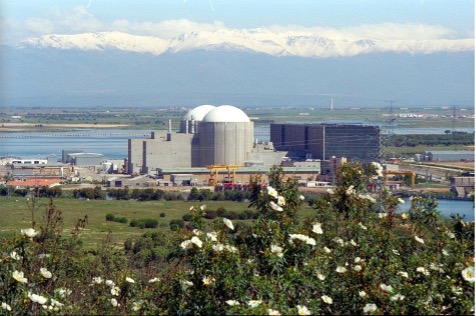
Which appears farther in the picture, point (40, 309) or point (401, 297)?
point (40, 309)

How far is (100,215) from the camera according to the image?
51.7 ft

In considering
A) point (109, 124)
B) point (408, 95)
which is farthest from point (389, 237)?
point (109, 124)

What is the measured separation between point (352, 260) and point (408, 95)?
14788 millimetres

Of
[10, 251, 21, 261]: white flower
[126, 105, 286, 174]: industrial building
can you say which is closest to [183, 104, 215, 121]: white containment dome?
[126, 105, 286, 174]: industrial building

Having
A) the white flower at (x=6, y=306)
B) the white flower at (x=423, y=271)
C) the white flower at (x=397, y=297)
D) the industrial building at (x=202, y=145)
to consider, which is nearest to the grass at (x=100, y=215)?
the white flower at (x=423, y=271)

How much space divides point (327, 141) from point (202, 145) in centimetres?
759

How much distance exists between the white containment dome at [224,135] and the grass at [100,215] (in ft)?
32.1

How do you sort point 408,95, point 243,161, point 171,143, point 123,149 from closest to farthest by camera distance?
1. point 408,95
2. point 243,161
3. point 171,143
4. point 123,149

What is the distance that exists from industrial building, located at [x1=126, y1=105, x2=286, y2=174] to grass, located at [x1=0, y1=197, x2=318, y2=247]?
391 inches

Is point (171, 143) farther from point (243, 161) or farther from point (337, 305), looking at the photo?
point (337, 305)

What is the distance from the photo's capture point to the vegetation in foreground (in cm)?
347

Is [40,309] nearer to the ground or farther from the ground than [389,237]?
nearer to the ground

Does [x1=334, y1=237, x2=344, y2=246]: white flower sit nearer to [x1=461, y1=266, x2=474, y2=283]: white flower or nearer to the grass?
the grass

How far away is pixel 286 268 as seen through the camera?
11.9ft
